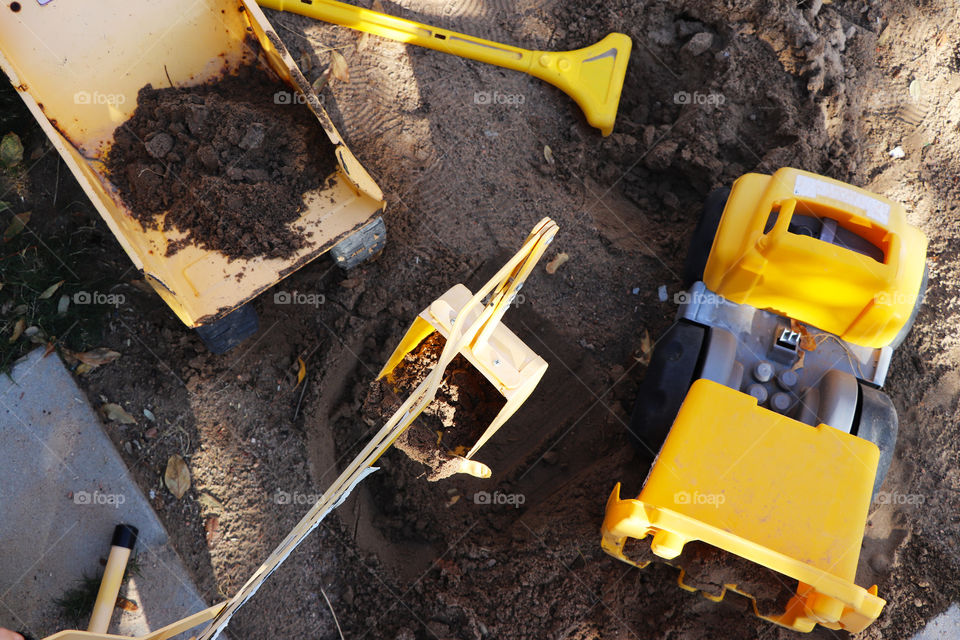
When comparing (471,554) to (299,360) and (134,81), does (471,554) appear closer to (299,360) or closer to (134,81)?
(299,360)

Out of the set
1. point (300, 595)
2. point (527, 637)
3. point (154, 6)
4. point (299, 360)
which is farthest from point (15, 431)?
point (527, 637)

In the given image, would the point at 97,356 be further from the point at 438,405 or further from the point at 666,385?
the point at 666,385

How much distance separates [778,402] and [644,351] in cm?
69

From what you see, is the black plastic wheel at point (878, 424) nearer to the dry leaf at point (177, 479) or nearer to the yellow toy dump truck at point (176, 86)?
the yellow toy dump truck at point (176, 86)

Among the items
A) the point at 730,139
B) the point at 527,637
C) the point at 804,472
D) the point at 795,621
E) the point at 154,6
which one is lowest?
the point at 527,637

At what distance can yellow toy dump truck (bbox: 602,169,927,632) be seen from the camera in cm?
220

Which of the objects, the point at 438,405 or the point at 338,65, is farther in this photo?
the point at 338,65

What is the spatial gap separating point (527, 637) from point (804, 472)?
1.31 m

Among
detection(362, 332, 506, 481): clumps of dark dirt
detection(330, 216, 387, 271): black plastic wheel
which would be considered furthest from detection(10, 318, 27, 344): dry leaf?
detection(362, 332, 506, 481): clumps of dark dirt

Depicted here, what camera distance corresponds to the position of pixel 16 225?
299 centimetres

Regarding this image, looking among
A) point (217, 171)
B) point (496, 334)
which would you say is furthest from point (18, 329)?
point (496, 334)

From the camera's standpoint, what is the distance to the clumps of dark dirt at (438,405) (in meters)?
2.61

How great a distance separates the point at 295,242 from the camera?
8.96ft

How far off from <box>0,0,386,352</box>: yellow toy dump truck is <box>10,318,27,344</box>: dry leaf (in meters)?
0.73
